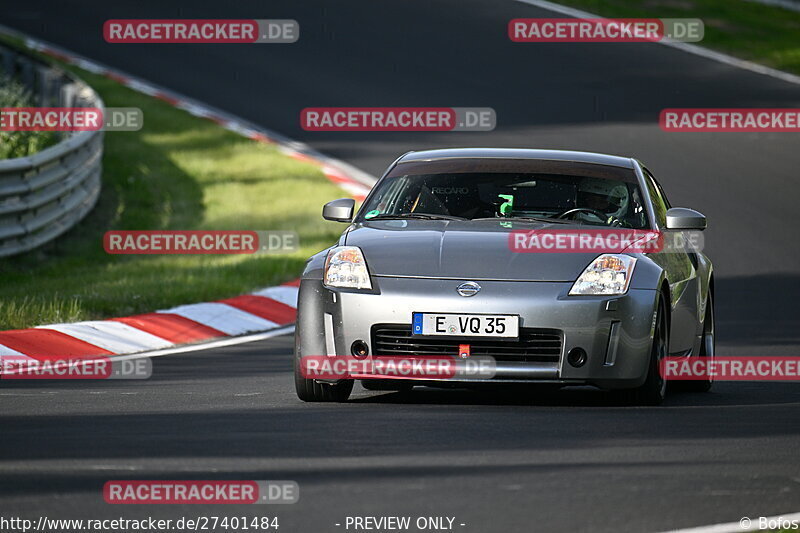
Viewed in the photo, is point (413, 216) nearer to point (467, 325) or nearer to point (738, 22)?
point (467, 325)

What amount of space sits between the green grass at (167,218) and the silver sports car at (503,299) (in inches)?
137

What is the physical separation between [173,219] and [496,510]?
1274 centimetres

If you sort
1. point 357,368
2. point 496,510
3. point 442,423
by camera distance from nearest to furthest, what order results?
1. point 496,510
2. point 442,423
3. point 357,368

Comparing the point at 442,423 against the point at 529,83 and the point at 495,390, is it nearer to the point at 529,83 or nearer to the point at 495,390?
the point at 495,390

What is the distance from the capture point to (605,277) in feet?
28.1

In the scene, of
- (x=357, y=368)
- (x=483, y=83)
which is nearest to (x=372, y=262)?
(x=357, y=368)

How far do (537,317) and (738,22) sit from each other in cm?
2379

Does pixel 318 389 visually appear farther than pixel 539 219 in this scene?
No

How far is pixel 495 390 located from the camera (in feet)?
30.9

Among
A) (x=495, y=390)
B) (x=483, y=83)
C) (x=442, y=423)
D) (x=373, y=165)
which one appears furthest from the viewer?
(x=483, y=83)

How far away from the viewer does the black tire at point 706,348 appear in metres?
9.99

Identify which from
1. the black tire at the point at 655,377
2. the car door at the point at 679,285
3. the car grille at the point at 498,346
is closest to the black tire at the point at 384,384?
the car grille at the point at 498,346

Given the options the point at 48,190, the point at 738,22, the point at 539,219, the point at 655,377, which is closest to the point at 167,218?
the point at 48,190

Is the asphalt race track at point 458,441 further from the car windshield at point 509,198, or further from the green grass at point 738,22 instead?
the green grass at point 738,22
